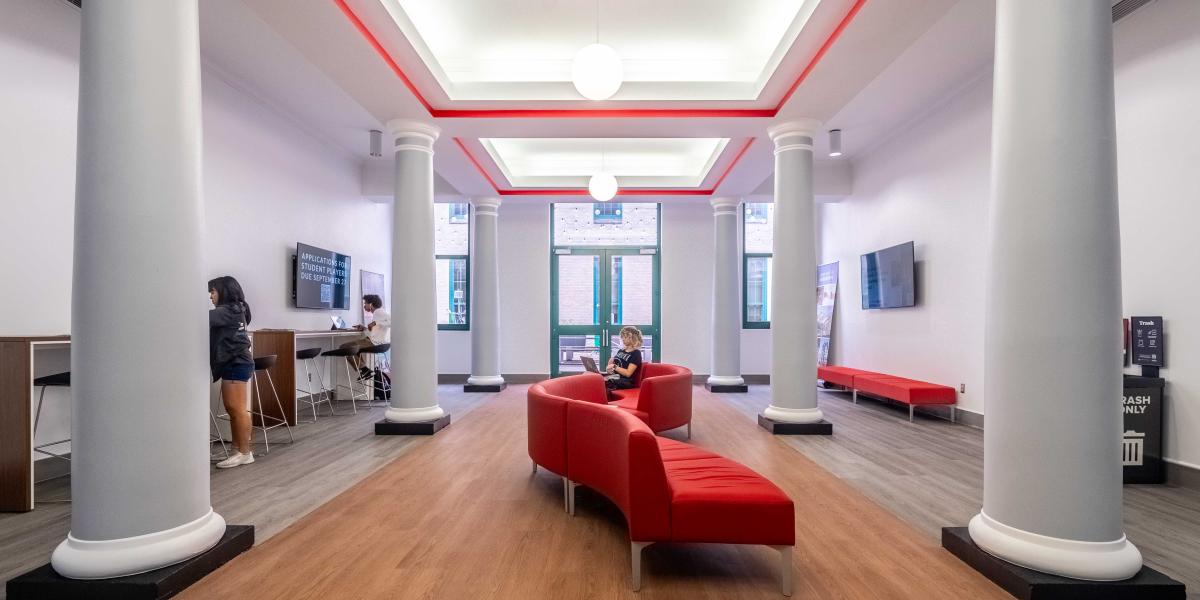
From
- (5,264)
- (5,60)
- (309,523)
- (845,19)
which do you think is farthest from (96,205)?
(845,19)

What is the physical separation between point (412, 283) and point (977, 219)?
665 cm

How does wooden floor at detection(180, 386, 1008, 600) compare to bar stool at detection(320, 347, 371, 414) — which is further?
bar stool at detection(320, 347, 371, 414)

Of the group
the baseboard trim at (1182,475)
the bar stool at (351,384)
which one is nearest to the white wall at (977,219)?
the baseboard trim at (1182,475)

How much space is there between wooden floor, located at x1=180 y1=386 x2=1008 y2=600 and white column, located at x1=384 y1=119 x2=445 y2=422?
6.03 ft

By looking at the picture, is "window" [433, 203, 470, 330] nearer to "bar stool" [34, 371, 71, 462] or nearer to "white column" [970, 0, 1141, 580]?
"bar stool" [34, 371, 71, 462]

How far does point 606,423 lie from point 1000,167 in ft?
8.38

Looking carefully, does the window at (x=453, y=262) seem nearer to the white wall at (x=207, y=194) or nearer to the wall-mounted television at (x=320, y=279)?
the white wall at (x=207, y=194)

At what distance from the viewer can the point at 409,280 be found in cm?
620

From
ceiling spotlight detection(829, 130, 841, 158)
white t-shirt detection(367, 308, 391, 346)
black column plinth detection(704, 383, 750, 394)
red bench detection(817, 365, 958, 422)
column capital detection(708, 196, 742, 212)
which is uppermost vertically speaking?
ceiling spotlight detection(829, 130, 841, 158)

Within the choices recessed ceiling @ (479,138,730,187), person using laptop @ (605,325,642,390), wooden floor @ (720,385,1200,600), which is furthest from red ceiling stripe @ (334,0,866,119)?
wooden floor @ (720,385,1200,600)

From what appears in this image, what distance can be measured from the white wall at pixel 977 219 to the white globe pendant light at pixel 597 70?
4448 millimetres

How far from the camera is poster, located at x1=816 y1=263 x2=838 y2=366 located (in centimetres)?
1015

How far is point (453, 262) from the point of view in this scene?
11.6 m

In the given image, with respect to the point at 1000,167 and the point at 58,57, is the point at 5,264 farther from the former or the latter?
the point at 1000,167
